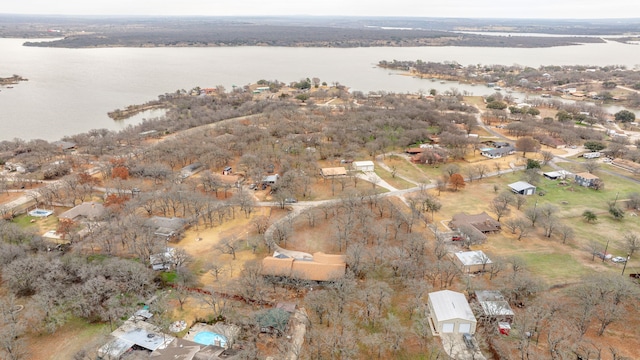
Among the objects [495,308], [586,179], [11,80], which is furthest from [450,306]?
[11,80]

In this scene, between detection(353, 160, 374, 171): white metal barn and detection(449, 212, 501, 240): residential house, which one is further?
detection(353, 160, 374, 171): white metal barn

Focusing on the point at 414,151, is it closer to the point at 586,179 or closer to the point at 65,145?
the point at 586,179

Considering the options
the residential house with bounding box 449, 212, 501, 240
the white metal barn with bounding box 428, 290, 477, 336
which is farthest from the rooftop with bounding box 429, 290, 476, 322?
the residential house with bounding box 449, 212, 501, 240

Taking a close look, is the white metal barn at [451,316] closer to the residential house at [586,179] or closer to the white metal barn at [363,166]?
the white metal barn at [363,166]

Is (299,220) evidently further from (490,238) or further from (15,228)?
(15,228)

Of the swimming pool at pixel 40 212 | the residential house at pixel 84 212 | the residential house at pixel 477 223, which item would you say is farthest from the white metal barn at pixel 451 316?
the swimming pool at pixel 40 212

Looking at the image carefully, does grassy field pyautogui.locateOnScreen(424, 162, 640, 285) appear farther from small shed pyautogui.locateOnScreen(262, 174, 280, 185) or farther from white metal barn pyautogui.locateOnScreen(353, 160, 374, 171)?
small shed pyautogui.locateOnScreen(262, 174, 280, 185)
